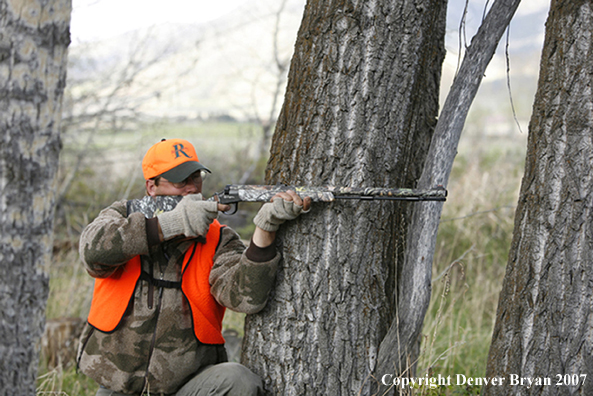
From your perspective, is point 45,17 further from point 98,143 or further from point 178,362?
point 98,143

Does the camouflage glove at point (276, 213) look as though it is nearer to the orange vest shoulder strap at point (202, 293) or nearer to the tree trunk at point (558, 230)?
the orange vest shoulder strap at point (202, 293)

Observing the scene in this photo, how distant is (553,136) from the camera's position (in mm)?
2504

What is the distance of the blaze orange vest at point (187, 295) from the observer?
9.03 ft

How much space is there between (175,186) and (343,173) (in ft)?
3.44

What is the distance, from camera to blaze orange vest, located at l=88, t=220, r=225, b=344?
2752mm

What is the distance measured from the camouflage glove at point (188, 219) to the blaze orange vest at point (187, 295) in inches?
10.3

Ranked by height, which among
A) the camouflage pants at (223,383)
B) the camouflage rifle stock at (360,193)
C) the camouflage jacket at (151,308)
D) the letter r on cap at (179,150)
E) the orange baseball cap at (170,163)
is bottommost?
the camouflage pants at (223,383)

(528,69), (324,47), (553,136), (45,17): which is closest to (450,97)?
(553,136)

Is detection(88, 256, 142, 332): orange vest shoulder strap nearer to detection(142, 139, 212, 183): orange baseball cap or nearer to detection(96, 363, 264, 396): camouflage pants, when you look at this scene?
detection(96, 363, 264, 396): camouflage pants

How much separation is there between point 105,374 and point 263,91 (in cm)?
1011

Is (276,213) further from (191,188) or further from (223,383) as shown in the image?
(223,383)

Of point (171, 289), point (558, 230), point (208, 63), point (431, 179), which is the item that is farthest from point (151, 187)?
point (208, 63)

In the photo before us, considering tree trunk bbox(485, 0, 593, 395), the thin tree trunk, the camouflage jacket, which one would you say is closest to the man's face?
the camouflage jacket

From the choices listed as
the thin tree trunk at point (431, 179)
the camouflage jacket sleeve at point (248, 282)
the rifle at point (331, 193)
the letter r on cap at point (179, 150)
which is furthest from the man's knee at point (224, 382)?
Result: the letter r on cap at point (179, 150)
